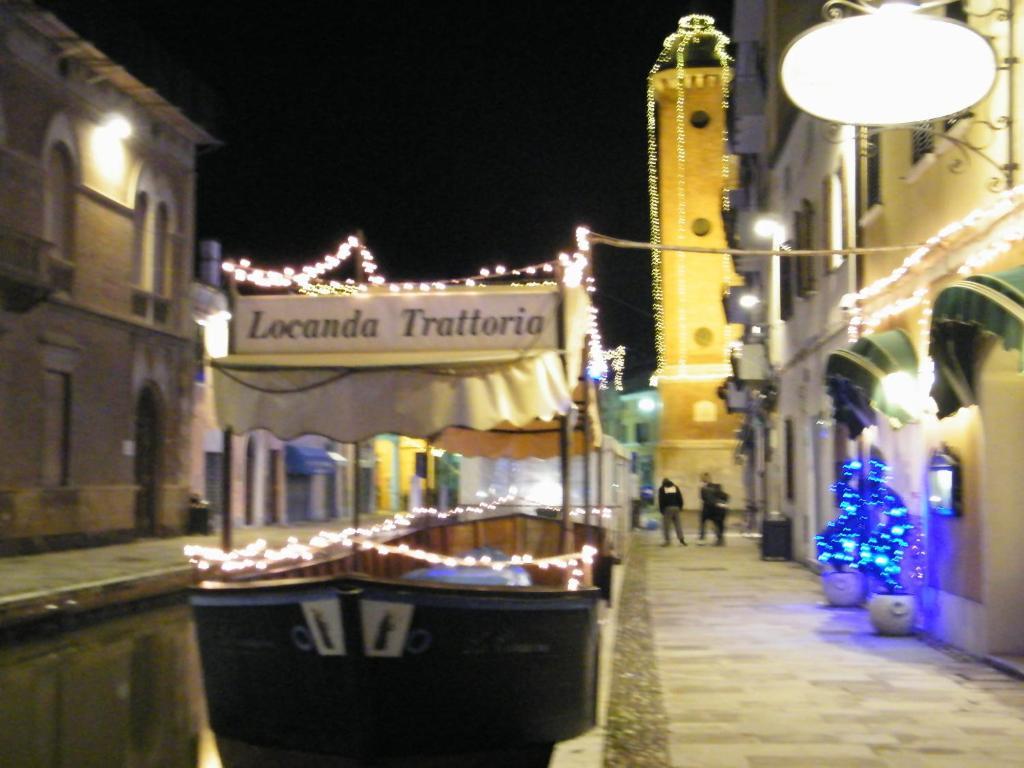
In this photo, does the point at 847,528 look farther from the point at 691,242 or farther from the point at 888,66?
the point at 691,242

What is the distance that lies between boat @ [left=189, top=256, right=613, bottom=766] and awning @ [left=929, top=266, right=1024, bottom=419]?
3.07 meters

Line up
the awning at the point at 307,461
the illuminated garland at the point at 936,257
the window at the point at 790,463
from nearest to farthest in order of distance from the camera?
the illuminated garland at the point at 936,257 → the window at the point at 790,463 → the awning at the point at 307,461

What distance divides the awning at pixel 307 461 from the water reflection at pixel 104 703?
27700mm

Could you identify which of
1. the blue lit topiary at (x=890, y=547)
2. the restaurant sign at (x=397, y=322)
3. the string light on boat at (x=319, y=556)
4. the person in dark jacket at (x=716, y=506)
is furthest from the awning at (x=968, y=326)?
the person in dark jacket at (x=716, y=506)

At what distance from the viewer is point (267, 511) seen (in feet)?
135

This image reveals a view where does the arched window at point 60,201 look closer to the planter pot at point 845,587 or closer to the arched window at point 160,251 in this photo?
the arched window at point 160,251

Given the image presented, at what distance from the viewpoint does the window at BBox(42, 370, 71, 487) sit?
2419 cm

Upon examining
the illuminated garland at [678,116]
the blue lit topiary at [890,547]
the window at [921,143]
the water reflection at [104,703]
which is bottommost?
the water reflection at [104,703]

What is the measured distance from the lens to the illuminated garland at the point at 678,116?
5603cm

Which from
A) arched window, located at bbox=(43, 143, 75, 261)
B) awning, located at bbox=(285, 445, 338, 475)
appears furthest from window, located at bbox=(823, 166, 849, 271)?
awning, located at bbox=(285, 445, 338, 475)

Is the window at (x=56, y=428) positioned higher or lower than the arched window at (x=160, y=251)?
lower

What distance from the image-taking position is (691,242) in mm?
55625

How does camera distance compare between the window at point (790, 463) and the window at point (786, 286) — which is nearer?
the window at point (786, 286)

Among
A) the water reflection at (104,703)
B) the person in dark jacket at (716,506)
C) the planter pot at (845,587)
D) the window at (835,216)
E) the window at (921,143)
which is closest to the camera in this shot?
the water reflection at (104,703)
